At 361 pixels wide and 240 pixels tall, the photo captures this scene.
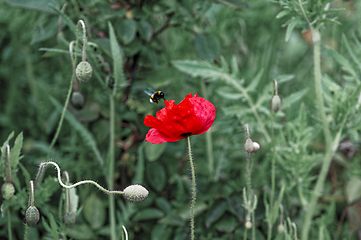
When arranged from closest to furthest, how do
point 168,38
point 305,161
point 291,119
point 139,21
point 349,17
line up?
point 305,161
point 139,21
point 291,119
point 168,38
point 349,17

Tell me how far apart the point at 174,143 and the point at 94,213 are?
453 millimetres

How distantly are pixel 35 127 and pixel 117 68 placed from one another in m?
1.04

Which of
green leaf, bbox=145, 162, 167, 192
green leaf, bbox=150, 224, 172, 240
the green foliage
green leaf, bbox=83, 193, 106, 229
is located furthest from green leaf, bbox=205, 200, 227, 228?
green leaf, bbox=83, 193, 106, 229

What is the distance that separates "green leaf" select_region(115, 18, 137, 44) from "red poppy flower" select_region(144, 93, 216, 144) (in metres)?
0.52

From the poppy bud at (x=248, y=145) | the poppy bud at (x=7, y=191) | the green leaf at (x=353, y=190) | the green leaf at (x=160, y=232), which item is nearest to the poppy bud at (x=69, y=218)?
the poppy bud at (x=7, y=191)

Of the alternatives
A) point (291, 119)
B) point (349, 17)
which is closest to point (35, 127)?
point (291, 119)

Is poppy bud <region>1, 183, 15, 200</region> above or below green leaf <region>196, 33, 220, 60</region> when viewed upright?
below

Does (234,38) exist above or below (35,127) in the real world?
above

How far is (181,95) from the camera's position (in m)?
1.80

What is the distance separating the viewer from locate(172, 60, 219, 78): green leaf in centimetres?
140

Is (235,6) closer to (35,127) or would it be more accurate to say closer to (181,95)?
(181,95)

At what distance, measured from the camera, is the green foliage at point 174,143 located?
1237 millimetres

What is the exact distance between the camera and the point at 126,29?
1.33m

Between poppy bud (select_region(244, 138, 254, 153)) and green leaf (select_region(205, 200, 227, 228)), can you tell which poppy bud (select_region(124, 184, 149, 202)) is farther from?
green leaf (select_region(205, 200, 227, 228))
